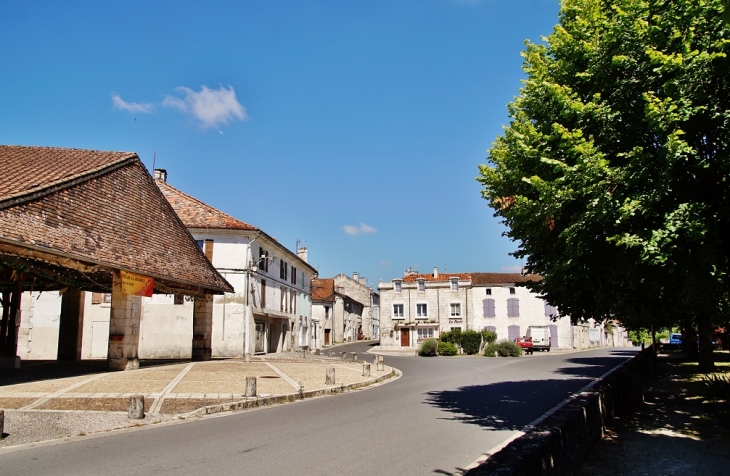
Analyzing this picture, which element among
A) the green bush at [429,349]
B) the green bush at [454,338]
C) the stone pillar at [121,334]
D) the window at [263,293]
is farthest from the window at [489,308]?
the stone pillar at [121,334]

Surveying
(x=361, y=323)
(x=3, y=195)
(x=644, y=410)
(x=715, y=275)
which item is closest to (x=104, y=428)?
(x=3, y=195)

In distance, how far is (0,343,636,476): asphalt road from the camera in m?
6.51

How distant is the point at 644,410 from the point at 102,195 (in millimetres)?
17270

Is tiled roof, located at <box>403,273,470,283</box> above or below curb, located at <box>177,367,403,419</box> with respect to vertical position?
above

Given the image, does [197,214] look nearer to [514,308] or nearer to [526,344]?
[526,344]

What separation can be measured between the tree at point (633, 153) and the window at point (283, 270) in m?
29.2

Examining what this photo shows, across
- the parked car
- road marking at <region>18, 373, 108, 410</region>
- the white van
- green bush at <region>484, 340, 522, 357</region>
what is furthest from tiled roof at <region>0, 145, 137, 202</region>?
the white van

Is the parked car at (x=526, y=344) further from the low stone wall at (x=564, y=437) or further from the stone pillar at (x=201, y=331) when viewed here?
the low stone wall at (x=564, y=437)

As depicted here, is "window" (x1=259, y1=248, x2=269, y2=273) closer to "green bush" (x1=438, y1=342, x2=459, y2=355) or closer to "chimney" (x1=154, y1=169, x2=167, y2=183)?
"chimney" (x1=154, y1=169, x2=167, y2=183)

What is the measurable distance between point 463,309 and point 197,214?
28206mm

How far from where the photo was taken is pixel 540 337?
151 ft

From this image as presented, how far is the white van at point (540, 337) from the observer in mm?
45812

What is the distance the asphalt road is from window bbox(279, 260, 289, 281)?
24.9m

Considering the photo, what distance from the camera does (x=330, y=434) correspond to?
8.55 meters
